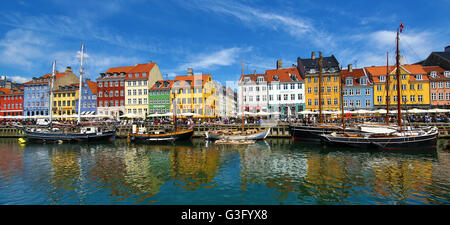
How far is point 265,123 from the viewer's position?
43.8 meters

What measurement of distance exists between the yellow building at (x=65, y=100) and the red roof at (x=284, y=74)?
55.0 meters

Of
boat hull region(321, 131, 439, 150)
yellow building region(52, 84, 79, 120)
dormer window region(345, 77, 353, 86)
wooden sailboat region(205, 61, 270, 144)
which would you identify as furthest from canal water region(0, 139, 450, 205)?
yellow building region(52, 84, 79, 120)

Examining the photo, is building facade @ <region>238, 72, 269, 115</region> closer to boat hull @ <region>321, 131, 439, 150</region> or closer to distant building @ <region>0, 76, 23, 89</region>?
boat hull @ <region>321, 131, 439, 150</region>

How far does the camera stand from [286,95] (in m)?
56.7

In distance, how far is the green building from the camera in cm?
6022

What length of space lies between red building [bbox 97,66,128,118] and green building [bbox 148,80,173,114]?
28.0 ft

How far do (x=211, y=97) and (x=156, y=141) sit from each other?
2798 cm

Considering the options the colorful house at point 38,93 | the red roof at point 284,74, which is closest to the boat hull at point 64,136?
the colorful house at point 38,93

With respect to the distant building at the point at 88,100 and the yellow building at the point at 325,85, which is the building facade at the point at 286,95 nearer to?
the yellow building at the point at 325,85

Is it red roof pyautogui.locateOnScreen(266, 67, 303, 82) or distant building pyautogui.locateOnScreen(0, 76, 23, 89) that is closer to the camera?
red roof pyautogui.locateOnScreen(266, 67, 303, 82)

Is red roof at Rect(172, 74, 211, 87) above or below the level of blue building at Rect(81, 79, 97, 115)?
above
